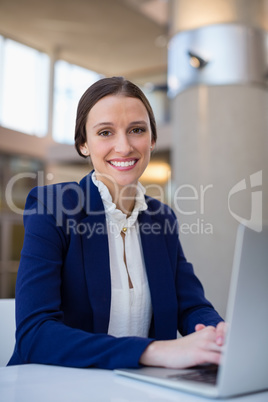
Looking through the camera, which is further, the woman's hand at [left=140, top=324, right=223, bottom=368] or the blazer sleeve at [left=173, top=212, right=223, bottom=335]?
the blazer sleeve at [left=173, top=212, right=223, bottom=335]

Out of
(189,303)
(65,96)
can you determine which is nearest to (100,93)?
(189,303)

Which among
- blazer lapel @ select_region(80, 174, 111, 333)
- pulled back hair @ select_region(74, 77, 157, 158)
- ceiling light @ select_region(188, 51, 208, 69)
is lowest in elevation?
blazer lapel @ select_region(80, 174, 111, 333)

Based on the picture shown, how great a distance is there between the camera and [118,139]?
1623 millimetres

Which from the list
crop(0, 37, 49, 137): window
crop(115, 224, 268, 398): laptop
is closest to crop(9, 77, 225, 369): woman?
crop(115, 224, 268, 398): laptop

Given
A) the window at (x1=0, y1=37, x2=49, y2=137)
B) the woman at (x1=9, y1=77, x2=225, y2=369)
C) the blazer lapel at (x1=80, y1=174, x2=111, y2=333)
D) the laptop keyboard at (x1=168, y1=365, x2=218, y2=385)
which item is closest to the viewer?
the laptop keyboard at (x1=168, y1=365, x2=218, y2=385)

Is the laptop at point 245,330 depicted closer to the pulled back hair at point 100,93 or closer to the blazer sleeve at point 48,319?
the blazer sleeve at point 48,319

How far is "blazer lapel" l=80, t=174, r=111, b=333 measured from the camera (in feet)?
4.55

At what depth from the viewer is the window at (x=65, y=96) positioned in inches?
415

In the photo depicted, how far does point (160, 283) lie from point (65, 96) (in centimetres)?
957

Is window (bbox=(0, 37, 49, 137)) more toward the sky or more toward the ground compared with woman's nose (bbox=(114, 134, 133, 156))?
more toward the sky

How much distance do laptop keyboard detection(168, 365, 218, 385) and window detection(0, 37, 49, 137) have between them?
876cm

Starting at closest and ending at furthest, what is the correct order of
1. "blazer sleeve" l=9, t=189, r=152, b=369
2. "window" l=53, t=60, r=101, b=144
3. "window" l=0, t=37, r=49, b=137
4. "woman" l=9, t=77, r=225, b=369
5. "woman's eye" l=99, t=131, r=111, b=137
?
"blazer sleeve" l=9, t=189, r=152, b=369 → "woman" l=9, t=77, r=225, b=369 → "woman's eye" l=99, t=131, r=111, b=137 → "window" l=0, t=37, r=49, b=137 → "window" l=53, t=60, r=101, b=144

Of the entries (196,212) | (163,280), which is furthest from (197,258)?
(163,280)

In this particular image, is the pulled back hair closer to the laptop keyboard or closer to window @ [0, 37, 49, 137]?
the laptop keyboard
